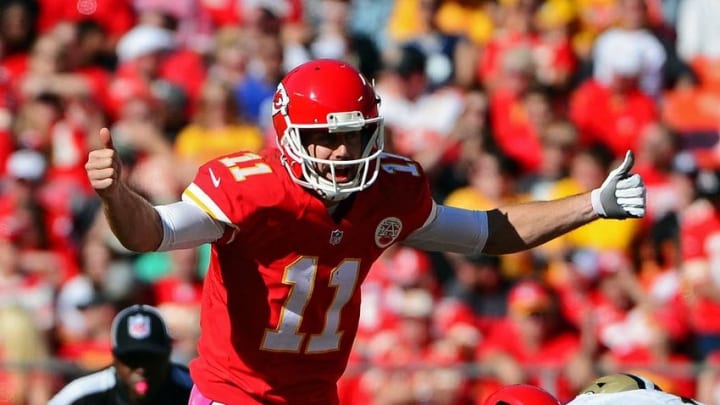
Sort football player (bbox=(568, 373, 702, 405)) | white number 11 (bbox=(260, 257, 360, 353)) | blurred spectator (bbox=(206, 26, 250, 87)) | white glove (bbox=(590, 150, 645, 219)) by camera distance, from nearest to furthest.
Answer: football player (bbox=(568, 373, 702, 405)), white number 11 (bbox=(260, 257, 360, 353)), white glove (bbox=(590, 150, 645, 219)), blurred spectator (bbox=(206, 26, 250, 87))

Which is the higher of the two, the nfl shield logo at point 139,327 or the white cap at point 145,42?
the white cap at point 145,42

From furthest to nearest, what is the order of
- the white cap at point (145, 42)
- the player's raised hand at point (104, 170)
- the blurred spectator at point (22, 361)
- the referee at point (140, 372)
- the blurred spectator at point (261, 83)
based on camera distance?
the white cap at point (145, 42) → the blurred spectator at point (261, 83) → the blurred spectator at point (22, 361) → the referee at point (140, 372) → the player's raised hand at point (104, 170)

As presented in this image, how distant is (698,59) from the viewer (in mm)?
12094

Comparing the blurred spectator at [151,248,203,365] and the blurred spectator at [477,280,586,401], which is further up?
the blurred spectator at [151,248,203,365]

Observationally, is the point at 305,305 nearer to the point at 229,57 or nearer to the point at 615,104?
the point at 615,104

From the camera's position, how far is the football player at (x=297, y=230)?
540 centimetres

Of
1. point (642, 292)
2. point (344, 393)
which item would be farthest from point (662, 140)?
point (344, 393)

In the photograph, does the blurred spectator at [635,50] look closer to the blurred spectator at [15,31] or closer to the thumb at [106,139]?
the blurred spectator at [15,31]

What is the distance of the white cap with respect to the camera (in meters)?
12.0

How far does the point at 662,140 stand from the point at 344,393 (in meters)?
3.00

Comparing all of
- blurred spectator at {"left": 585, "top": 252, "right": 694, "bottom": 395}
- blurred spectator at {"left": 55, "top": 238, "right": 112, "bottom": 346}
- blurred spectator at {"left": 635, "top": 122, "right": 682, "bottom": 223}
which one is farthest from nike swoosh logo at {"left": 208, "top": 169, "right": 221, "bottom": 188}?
blurred spectator at {"left": 635, "top": 122, "right": 682, "bottom": 223}

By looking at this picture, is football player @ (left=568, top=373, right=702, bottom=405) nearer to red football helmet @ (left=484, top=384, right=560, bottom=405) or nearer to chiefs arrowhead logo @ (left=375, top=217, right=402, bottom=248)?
red football helmet @ (left=484, top=384, right=560, bottom=405)

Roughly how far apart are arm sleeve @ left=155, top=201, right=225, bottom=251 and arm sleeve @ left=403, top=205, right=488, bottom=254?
911mm

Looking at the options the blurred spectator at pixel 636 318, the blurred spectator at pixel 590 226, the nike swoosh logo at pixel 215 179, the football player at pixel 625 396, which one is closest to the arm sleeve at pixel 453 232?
the nike swoosh logo at pixel 215 179
